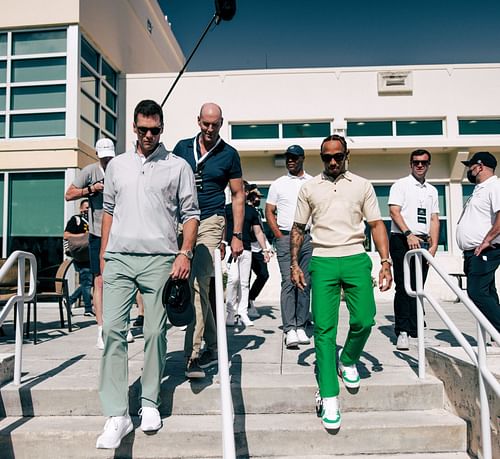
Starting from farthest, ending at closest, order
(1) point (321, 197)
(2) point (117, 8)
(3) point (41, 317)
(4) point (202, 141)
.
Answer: (2) point (117, 8) → (3) point (41, 317) → (4) point (202, 141) → (1) point (321, 197)

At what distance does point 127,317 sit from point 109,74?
10.3 meters

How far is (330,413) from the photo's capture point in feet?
10.3

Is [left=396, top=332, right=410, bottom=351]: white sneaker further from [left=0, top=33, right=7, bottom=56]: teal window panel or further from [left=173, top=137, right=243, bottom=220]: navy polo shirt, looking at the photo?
[left=0, top=33, right=7, bottom=56]: teal window panel

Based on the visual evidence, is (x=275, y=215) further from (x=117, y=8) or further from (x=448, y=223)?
(x=117, y=8)

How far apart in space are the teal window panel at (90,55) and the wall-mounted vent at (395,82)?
22.6 feet

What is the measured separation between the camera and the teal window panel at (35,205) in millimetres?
9633

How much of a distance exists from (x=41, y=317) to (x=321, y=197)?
5.95 meters

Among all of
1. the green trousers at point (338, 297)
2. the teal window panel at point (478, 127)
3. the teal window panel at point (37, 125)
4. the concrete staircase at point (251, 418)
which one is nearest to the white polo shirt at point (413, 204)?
the concrete staircase at point (251, 418)

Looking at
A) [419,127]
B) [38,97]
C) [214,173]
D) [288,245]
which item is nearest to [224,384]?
[214,173]

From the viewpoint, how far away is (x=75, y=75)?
31.5 ft

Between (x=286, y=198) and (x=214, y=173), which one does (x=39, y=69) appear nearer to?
(x=286, y=198)

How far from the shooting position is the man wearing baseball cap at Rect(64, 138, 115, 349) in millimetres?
4590

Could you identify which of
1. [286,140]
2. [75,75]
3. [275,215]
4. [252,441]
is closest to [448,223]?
[286,140]

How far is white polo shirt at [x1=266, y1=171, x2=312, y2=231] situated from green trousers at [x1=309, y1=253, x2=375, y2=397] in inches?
72.1
